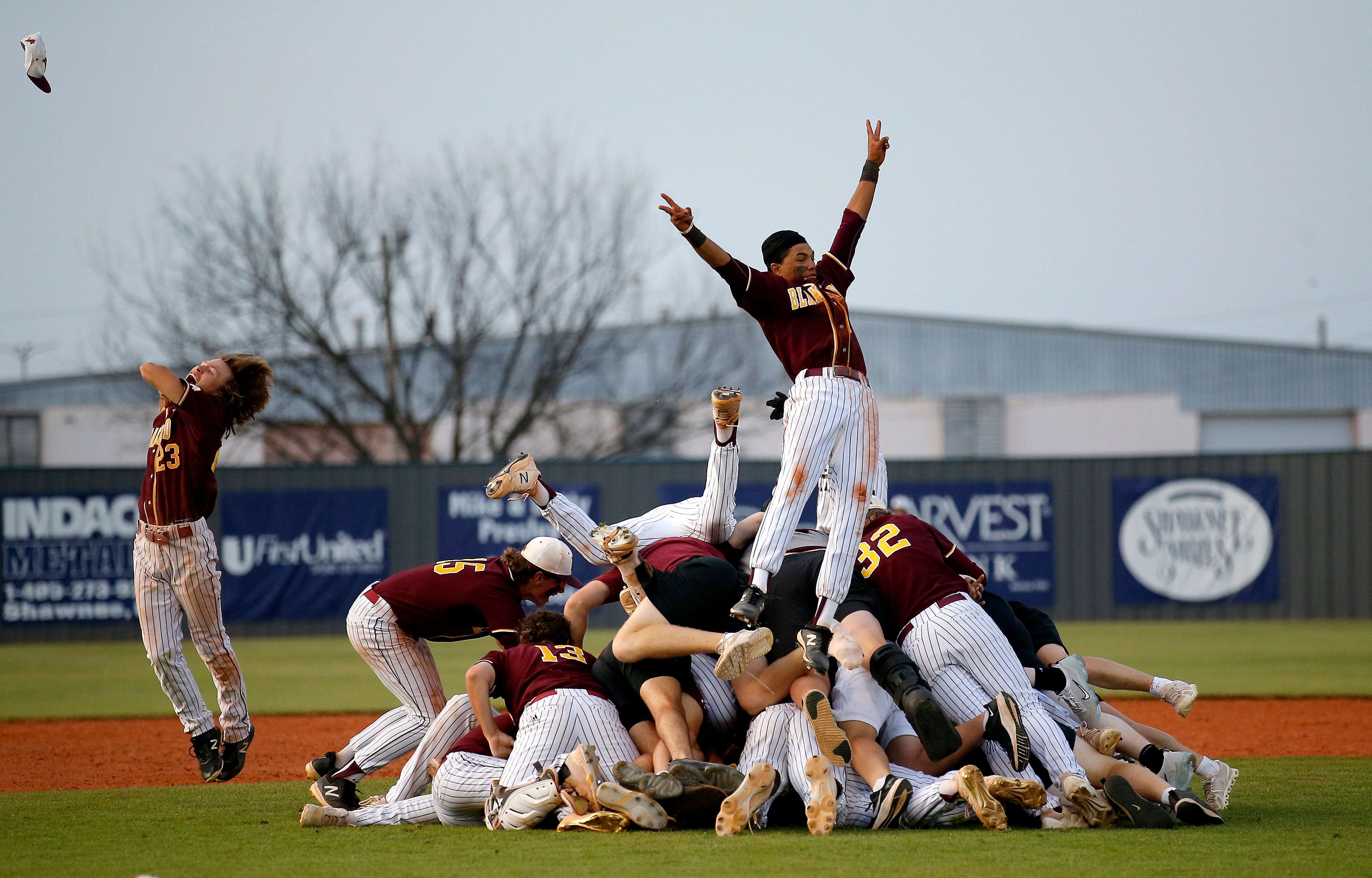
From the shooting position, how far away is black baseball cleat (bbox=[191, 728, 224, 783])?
6.98m

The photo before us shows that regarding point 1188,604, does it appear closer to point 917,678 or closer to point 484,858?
point 917,678

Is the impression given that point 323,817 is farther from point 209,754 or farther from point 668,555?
point 668,555

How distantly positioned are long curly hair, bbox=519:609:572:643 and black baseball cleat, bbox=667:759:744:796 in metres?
1.12

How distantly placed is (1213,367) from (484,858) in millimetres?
38687

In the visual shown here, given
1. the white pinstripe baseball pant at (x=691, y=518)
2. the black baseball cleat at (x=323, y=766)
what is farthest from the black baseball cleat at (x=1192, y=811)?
the black baseball cleat at (x=323, y=766)

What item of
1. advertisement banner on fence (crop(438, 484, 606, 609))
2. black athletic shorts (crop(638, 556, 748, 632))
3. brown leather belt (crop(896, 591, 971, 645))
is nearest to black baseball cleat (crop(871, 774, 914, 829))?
brown leather belt (crop(896, 591, 971, 645))

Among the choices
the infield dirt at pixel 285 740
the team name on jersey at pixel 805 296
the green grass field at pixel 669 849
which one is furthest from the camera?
the infield dirt at pixel 285 740

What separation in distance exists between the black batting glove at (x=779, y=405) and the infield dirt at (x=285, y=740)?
3.44 metres

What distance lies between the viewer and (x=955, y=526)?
805 inches

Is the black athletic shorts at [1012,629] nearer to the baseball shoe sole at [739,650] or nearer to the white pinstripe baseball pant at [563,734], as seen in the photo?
the baseball shoe sole at [739,650]

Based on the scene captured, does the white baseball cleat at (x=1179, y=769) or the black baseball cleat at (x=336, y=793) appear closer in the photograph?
the white baseball cleat at (x=1179, y=769)

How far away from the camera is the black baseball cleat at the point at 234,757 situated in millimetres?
7000

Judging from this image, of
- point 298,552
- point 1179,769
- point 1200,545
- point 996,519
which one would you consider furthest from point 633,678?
point 1200,545

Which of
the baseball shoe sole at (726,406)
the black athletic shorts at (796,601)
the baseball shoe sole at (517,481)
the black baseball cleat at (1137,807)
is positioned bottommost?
the black baseball cleat at (1137,807)
